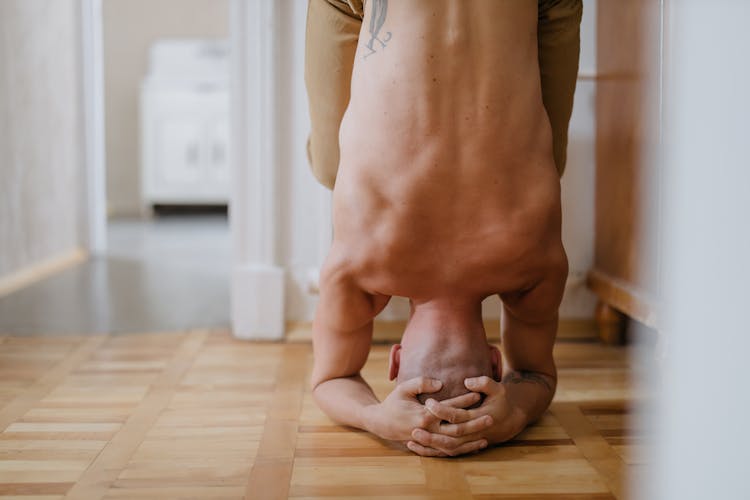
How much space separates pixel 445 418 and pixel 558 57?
19.3 inches

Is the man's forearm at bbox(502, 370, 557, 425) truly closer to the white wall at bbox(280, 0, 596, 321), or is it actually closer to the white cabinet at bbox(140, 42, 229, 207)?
the white wall at bbox(280, 0, 596, 321)

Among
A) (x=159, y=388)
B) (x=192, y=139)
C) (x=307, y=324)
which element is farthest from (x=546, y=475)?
(x=192, y=139)

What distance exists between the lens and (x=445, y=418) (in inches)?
37.5

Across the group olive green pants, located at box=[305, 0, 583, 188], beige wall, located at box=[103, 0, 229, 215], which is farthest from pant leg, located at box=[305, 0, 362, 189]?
beige wall, located at box=[103, 0, 229, 215]

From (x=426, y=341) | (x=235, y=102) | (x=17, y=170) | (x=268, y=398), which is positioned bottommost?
(x=268, y=398)

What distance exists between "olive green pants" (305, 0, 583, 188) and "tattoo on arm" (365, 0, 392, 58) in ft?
0.21

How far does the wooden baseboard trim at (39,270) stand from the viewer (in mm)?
2258

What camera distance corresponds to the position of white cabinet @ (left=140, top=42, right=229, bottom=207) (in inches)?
182

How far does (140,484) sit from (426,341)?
363mm

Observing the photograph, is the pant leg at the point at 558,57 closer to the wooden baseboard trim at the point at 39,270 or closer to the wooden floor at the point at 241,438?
the wooden floor at the point at 241,438

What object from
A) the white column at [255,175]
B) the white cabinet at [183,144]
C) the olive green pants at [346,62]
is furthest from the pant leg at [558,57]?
the white cabinet at [183,144]

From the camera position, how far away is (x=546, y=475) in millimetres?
943

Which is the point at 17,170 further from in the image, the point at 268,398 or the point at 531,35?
the point at 531,35

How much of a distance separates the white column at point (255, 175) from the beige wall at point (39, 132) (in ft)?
3.04
